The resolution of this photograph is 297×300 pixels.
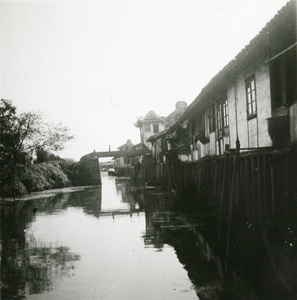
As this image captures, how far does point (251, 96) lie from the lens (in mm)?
11148

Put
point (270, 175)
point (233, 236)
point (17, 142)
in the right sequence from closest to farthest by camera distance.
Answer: point (270, 175)
point (233, 236)
point (17, 142)

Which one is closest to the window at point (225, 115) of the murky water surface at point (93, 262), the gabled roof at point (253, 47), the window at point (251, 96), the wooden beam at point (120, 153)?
the gabled roof at point (253, 47)

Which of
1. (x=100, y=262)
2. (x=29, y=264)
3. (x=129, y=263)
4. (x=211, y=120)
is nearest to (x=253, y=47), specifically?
(x=129, y=263)

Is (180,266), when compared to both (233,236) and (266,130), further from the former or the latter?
(266,130)

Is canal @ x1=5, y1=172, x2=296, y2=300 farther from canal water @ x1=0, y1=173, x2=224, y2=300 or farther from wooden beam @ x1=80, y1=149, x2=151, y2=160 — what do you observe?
wooden beam @ x1=80, y1=149, x2=151, y2=160

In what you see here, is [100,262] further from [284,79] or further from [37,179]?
[37,179]

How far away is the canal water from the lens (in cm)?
570

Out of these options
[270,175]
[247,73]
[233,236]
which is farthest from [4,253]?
[247,73]

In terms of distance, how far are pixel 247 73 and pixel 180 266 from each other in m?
7.05

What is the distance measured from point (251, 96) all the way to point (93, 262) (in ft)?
23.6

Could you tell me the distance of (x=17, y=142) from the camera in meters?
28.0

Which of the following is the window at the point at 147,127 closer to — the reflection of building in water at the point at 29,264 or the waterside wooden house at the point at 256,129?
the waterside wooden house at the point at 256,129

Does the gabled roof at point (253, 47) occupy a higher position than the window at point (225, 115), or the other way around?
the gabled roof at point (253, 47)

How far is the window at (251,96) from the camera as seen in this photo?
10891 mm
